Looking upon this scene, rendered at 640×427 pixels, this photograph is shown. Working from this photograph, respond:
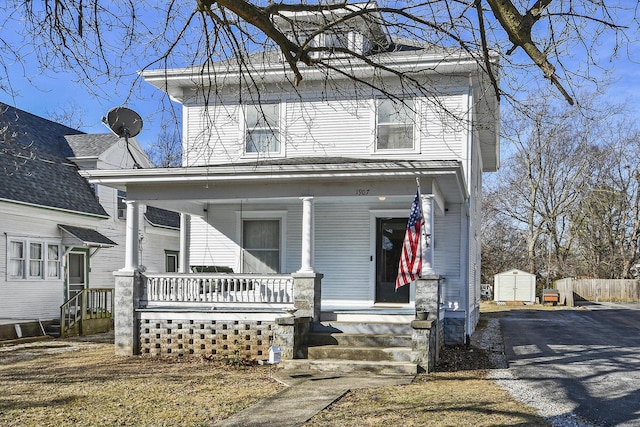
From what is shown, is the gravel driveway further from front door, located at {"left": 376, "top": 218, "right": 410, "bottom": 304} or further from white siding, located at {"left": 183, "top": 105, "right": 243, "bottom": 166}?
white siding, located at {"left": 183, "top": 105, "right": 243, "bottom": 166}

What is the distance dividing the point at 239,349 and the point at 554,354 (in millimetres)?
6245

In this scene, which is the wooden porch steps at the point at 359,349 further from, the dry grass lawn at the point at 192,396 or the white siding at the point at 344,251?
the white siding at the point at 344,251

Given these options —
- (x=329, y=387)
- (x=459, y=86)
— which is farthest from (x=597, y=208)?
(x=329, y=387)

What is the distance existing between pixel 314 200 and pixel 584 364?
5.71 meters

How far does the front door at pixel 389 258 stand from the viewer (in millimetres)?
14953

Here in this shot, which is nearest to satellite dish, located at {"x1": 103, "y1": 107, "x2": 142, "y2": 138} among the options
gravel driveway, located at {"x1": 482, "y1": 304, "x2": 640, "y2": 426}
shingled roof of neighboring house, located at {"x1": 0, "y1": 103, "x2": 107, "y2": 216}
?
shingled roof of neighboring house, located at {"x1": 0, "y1": 103, "x2": 107, "y2": 216}

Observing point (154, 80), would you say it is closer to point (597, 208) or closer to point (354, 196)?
point (354, 196)

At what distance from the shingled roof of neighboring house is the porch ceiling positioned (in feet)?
15.4

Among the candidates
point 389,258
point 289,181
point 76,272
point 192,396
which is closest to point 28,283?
point 76,272

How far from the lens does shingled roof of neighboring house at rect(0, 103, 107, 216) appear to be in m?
16.8

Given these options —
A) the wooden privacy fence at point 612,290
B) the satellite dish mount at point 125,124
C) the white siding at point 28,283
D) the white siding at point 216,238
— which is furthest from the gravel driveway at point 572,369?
the wooden privacy fence at point 612,290

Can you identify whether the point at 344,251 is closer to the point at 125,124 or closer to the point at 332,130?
the point at 332,130

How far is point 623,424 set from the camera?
7.29 m

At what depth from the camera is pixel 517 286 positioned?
34562mm
